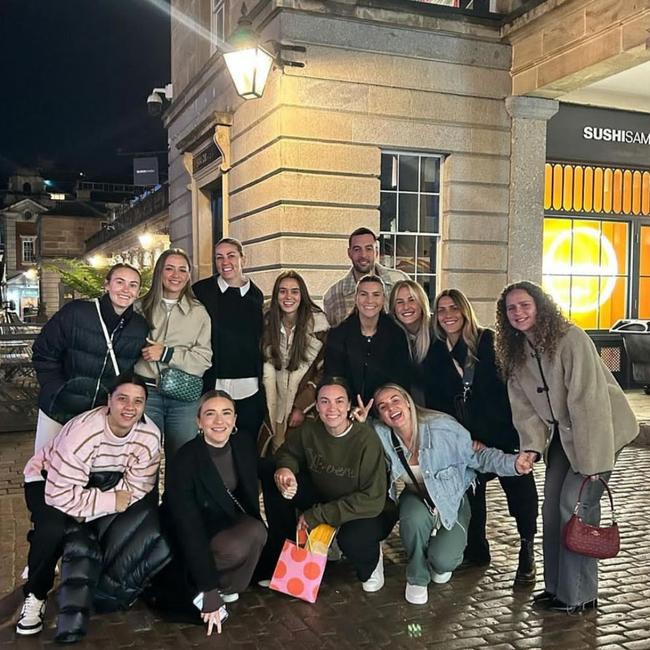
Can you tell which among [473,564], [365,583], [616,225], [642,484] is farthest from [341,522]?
[616,225]

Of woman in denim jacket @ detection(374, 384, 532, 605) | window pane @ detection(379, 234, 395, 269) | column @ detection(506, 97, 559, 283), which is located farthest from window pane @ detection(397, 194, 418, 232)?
woman in denim jacket @ detection(374, 384, 532, 605)

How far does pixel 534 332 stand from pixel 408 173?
648cm

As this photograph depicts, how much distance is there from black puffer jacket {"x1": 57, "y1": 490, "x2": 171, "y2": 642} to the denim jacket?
1669mm

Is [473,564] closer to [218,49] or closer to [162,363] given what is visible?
[162,363]

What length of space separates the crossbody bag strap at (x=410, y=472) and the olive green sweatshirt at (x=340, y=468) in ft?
0.53

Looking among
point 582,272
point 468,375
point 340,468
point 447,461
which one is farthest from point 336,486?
point 582,272

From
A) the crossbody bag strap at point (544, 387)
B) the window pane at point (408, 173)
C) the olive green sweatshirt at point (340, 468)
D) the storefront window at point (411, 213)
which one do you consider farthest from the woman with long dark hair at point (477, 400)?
the window pane at point (408, 173)

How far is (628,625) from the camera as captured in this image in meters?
4.11

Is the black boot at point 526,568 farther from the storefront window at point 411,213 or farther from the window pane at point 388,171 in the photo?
the window pane at point 388,171

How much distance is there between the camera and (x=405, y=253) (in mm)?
10422

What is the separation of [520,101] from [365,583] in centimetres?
826

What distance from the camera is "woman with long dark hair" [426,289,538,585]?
15.7ft

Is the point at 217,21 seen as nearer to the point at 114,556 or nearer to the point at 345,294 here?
the point at 345,294

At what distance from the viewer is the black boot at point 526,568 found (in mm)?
4703
